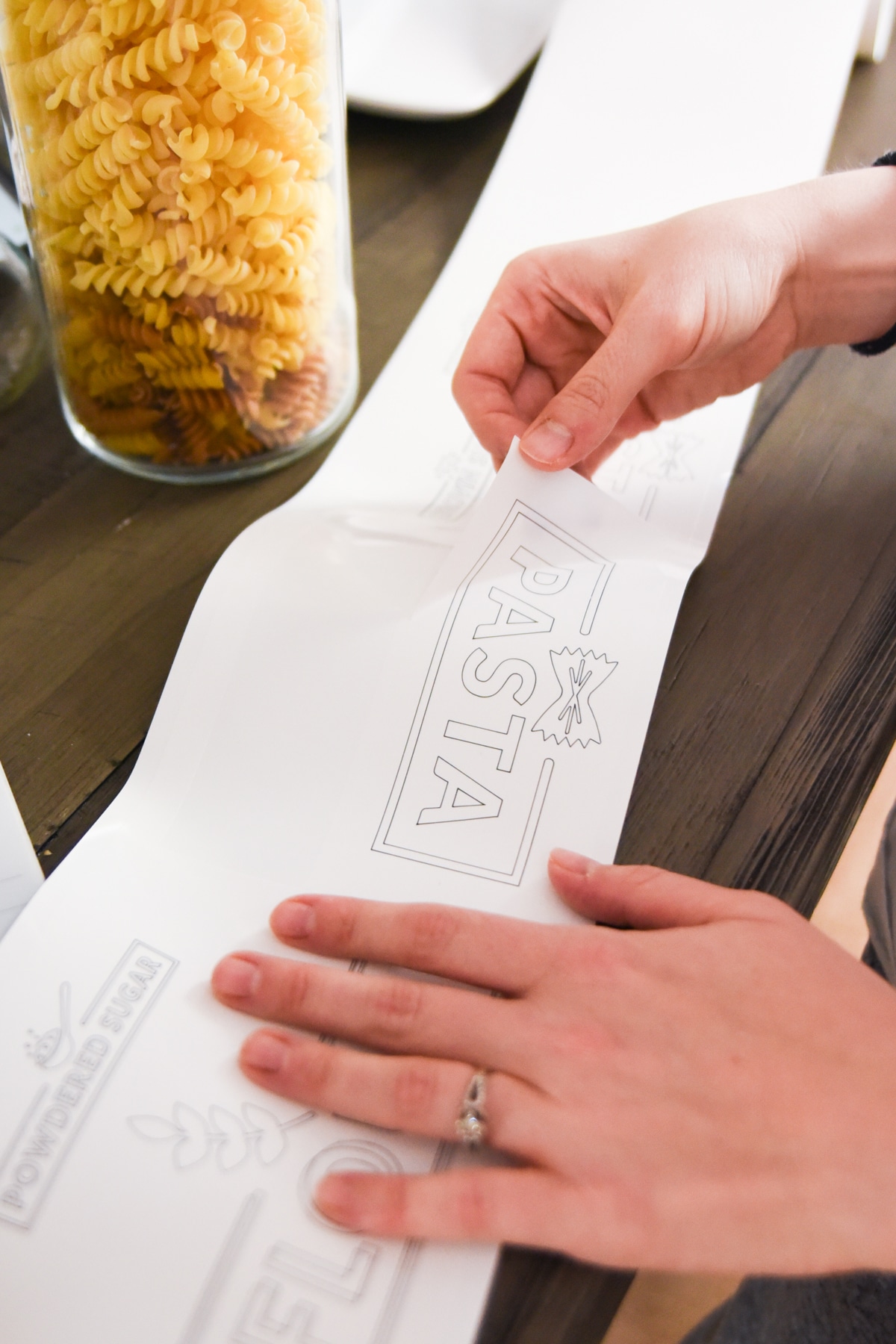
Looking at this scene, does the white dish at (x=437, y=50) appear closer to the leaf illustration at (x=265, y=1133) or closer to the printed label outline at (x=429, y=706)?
the printed label outline at (x=429, y=706)

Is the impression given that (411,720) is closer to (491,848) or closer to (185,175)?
(491,848)

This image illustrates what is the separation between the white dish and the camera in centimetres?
85

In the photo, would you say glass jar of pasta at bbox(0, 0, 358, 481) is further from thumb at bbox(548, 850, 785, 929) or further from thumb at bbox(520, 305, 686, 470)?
thumb at bbox(548, 850, 785, 929)

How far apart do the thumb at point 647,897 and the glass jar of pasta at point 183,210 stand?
32 cm

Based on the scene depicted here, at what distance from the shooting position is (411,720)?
0.49 metres

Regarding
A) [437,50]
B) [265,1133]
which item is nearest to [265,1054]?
[265,1133]

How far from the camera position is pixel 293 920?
16.0 inches

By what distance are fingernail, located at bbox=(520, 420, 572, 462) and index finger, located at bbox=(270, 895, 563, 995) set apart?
24cm

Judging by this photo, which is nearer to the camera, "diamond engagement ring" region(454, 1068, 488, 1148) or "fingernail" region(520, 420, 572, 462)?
"diamond engagement ring" region(454, 1068, 488, 1148)

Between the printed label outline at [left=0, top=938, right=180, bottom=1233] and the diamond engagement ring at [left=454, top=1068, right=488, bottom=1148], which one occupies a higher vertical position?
the diamond engagement ring at [left=454, top=1068, right=488, bottom=1148]

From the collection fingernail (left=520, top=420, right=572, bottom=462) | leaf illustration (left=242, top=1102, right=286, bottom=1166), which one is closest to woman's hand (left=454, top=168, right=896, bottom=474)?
fingernail (left=520, top=420, right=572, bottom=462)

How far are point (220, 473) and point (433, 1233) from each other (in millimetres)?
431

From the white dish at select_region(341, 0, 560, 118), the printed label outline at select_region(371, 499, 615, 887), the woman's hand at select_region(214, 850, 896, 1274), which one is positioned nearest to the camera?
the woman's hand at select_region(214, 850, 896, 1274)

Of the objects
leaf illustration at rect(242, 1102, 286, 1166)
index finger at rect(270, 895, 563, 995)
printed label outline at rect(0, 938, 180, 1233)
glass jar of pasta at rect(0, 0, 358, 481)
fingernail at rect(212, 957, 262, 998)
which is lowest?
leaf illustration at rect(242, 1102, 286, 1166)
